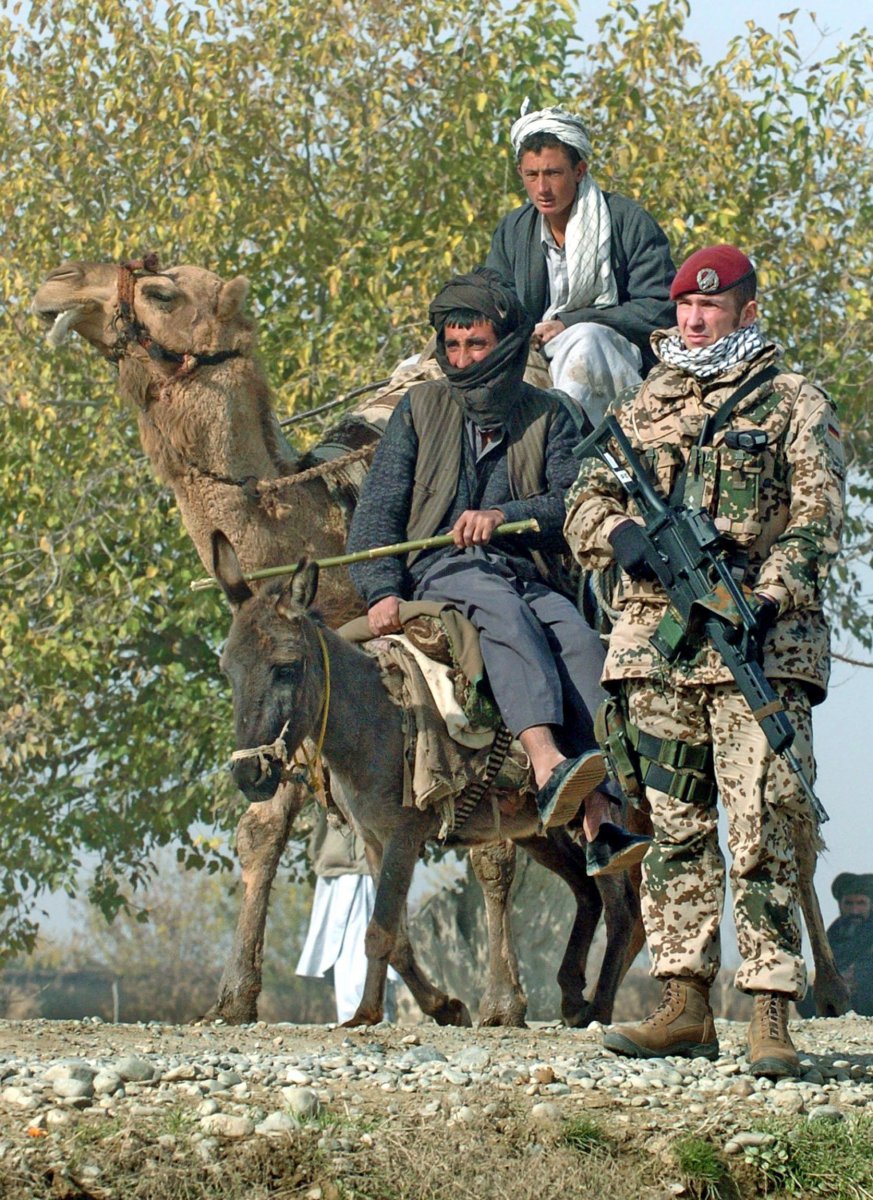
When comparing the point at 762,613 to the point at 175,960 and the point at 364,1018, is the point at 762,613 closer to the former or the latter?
the point at 364,1018

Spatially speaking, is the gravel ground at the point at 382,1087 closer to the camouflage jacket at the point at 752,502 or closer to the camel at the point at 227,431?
the camouflage jacket at the point at 752,502

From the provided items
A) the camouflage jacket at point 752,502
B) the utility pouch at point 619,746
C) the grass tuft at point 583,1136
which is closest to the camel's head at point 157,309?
the camouflage jacket at point 752,502

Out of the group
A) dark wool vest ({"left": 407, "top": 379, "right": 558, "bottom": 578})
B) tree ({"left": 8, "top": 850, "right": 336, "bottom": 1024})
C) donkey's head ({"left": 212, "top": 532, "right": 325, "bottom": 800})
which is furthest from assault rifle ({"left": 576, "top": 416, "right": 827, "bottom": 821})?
tree ({"left": 8, "top": 850, "right": 336, "bottom": 1024})

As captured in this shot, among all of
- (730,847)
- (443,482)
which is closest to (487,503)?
(443,482)

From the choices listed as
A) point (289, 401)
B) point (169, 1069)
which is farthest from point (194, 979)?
point (169, 1069)

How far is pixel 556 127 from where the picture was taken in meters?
8.80

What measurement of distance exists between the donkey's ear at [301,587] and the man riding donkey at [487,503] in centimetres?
19

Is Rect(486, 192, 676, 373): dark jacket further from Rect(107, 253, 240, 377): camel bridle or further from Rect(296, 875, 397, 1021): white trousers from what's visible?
Rect(296, 875, 397, 1021): white trousers

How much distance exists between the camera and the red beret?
6.20 meters

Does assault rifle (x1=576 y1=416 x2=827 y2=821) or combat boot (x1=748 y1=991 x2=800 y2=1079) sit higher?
assault rifle (x1=576 y1=416 x2=827 y2=821)

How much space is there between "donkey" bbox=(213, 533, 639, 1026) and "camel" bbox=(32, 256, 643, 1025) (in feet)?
2.30

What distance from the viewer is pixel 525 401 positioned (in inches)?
327

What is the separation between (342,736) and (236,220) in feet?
28.4

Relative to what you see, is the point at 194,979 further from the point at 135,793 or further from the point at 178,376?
the point at 178,376
